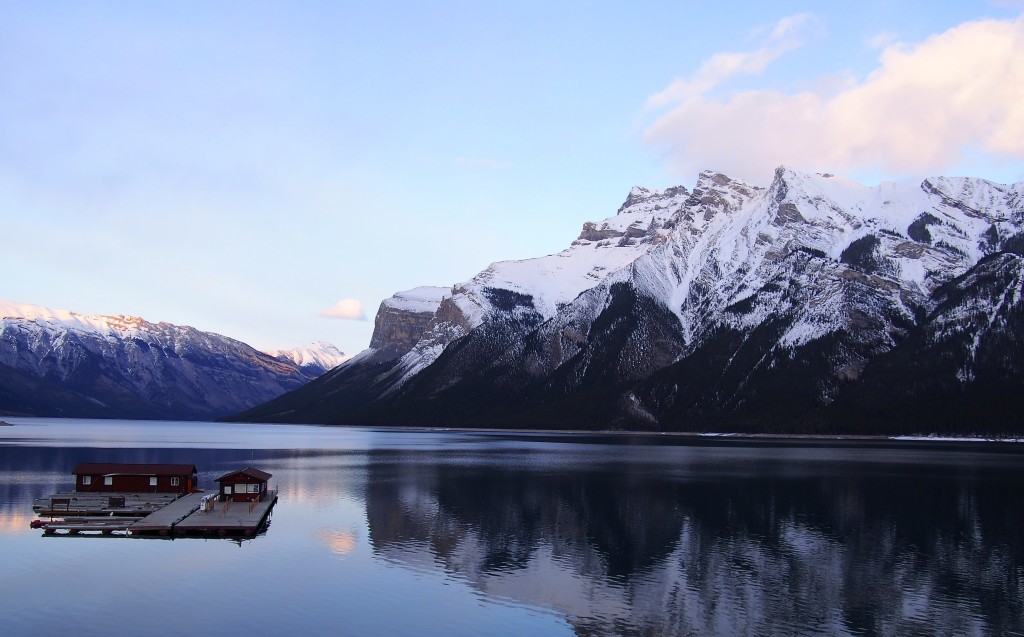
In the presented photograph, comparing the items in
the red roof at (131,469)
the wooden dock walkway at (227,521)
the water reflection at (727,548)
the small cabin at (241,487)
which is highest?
the red roof at (131,469)

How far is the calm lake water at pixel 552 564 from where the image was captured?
4638cm

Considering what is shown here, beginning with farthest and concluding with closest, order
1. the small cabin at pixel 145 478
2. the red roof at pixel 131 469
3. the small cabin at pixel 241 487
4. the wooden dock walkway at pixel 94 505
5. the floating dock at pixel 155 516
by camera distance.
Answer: the small cabin at pixel 145 478 < the red roof at pixel 131 469 < the small cabin at pixel 241 487 < the wooden dock walkway at pixel 94 505 < the floating dock at pixel 155 516

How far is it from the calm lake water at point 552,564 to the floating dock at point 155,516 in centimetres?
198

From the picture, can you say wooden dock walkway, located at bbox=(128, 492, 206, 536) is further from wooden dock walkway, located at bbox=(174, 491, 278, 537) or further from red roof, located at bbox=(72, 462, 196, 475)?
red roof, located at bbox=(72, 462, 196, 475)

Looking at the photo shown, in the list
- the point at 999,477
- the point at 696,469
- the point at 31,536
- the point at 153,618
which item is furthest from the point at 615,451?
the point at 153,618

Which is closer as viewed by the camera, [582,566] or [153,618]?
[153,618]

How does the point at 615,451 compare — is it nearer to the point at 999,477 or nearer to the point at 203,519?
the point at 999,477

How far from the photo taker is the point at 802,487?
10912 centimetres

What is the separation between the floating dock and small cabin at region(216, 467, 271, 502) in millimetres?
909

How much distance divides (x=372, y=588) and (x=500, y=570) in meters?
8.80

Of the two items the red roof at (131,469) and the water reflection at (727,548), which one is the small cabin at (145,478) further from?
the water reflection at (727,548)

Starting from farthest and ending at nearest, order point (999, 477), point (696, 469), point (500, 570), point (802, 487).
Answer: point (696, 469) < point (999, 477) < point (802, 487) < point (500, 570)

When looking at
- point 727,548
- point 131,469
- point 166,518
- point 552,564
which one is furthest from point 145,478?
point 727,548

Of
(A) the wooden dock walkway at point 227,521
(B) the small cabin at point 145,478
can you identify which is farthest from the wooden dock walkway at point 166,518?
(B) the small cabin at point 145,478
